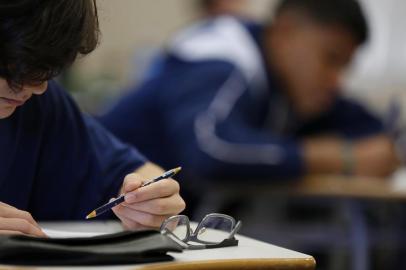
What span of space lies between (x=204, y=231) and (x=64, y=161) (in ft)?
1.56

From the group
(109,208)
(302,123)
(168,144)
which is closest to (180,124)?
(168,144)

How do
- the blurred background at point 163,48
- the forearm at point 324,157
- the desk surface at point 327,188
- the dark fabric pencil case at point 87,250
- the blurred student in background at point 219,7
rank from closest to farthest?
the dark fabric pencil case at point 87,250, the desk surface at point 327,188, the forearm at point 324,157, the blurred student in background at point 219,7, the blurred background at point 163,48

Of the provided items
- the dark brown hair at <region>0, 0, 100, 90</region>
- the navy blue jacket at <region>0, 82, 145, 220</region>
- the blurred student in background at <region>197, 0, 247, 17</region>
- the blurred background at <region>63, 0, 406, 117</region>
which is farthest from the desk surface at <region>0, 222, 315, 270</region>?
the blurred background at <region>63, 0, 406, 117</region>

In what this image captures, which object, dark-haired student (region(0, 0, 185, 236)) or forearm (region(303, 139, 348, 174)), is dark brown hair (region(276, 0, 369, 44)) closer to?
forearm (region(303, 139, 348, 174))

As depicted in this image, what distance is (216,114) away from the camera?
3.14 meters

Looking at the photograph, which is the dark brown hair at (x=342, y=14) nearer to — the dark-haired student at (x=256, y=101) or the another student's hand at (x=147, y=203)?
the dark-haired student at (x=256, y=101)

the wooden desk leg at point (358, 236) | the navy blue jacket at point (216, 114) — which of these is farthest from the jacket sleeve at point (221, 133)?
the wooden desk leg at point (358, 236)

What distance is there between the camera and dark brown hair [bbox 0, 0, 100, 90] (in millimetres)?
1307

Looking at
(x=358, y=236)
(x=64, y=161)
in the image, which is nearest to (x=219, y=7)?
(x=358, y=236)

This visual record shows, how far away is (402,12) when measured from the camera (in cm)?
565

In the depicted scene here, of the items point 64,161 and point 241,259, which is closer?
point 241,259

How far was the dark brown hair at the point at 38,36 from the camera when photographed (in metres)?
1.31

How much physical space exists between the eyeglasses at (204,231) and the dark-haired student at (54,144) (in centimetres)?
10

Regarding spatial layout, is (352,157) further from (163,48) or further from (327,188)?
(163,48)
